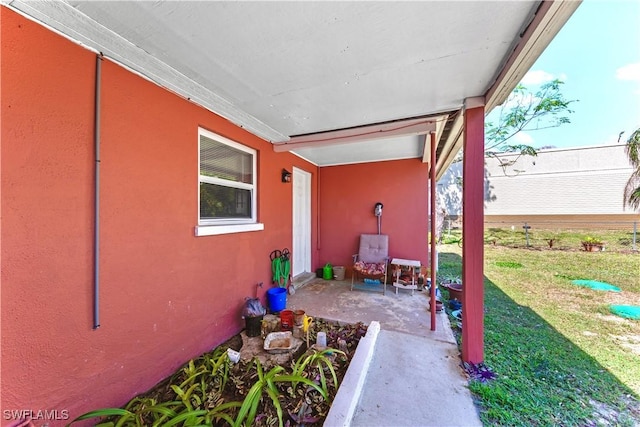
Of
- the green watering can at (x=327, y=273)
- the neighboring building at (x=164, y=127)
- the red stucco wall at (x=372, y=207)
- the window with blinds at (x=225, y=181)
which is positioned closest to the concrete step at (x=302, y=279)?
the green watering can at (x=327, y=273)

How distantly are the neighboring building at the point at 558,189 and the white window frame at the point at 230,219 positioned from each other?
11279 mm

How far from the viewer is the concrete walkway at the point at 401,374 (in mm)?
1685

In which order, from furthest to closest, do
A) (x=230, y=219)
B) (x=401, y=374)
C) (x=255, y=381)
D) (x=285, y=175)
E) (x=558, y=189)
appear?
(x=558, y=189) → (x=285, y=175) → (x=230, y=219) → (x=401, y=374) → (x=255, y=381)

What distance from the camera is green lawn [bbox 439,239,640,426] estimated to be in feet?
5.73

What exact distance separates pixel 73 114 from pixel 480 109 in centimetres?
332

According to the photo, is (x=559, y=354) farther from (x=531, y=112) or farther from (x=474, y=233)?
(x=531, y=112)

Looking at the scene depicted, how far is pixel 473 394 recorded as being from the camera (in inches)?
75.2

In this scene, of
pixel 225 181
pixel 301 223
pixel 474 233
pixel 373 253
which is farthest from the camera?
pixel 301 223

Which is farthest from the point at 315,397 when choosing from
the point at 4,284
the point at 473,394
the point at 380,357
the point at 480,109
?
the point at 480,109

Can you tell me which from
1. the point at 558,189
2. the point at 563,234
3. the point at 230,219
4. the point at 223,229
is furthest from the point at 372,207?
the point at 558,189

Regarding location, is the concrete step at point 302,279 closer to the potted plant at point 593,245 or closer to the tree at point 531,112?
the tree at point 531,112

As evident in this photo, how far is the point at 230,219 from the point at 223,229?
13.4 inches

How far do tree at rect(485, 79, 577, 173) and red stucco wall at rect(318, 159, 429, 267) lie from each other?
101 inches

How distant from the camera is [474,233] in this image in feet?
7.49
